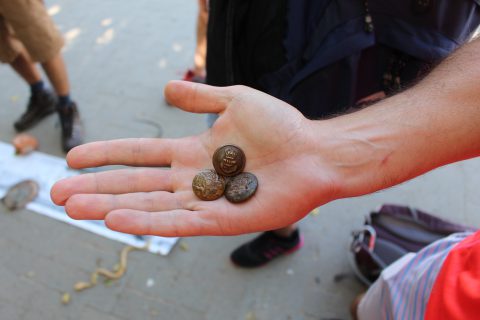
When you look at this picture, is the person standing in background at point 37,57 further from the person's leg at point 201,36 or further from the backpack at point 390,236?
the backpack at point 390,236

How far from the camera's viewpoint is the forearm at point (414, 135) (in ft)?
6.00

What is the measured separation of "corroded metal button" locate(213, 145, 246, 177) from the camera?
212 cm

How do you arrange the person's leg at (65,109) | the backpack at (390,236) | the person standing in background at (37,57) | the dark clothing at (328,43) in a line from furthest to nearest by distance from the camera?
1. the person's leg at (65,109)
2. the person standing in background at (37,57)
3. the backpack at (390,236)
4. the dark clothing at (328,43)

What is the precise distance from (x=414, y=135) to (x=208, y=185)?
3.81ft

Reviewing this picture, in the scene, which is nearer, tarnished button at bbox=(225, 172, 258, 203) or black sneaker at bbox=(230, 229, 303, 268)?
tarnished button at bbox=(225, 172, 258, 203)

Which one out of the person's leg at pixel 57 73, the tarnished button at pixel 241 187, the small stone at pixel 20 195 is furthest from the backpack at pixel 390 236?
the person's leg at pixel 57 73

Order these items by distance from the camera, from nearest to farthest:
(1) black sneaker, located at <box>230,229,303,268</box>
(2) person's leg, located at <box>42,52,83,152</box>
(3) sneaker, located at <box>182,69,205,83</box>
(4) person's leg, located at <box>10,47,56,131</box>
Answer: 1. (1) black sneaker, located at <box>230,229,303,268</box>
2. (2) person's leg, located at <box>42,52,83,152</box>
3. (4) person's leg, located at <box>10,47,56,131</box>
4. (3) sneaker, located at <box>182,69,205,83</box>

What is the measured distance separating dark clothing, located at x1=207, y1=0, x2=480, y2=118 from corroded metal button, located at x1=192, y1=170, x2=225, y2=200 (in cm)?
69

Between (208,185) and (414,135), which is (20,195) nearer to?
(208,185)

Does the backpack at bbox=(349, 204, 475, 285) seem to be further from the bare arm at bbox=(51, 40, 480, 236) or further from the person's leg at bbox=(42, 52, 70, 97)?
the person's leg at bbox=(42, 52, 70, 97)

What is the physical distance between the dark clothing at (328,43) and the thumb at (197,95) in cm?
31

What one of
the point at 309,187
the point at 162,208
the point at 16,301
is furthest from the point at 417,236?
the point at 16,301

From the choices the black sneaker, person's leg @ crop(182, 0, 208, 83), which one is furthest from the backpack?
person's leg @ crop(182, 0, 208, 83)

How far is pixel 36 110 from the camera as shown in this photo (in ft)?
15.5
